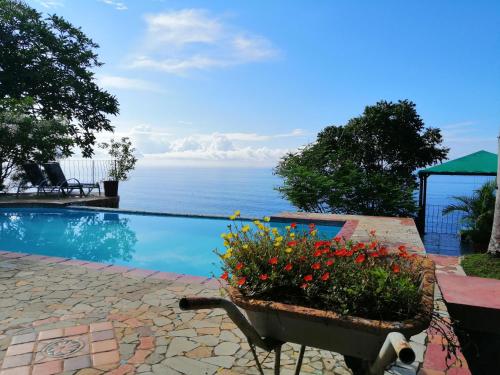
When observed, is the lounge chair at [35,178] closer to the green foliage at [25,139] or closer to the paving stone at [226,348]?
the green foliage at [25,139]

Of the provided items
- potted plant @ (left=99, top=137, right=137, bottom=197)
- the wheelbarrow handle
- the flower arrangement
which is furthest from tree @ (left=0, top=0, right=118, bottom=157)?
the wheelbarrow handle

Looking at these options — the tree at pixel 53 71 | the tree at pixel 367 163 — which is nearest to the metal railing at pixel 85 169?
the tree at pixel 53 71

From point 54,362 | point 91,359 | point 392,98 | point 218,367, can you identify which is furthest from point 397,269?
point 392,98

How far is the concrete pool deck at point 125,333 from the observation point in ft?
8.86

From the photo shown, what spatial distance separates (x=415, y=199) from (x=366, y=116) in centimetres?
355

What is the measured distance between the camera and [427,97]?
43.0 feet

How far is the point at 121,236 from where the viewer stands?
9391 mm

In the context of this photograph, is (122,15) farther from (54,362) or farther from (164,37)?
(54,362)

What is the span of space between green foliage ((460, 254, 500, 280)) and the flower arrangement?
365 centimetres

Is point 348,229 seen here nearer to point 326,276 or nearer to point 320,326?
point 326,276

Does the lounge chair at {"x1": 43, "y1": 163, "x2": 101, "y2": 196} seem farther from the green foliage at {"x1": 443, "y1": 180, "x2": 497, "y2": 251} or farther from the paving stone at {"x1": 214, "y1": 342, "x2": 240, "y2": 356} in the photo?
the paving stone at {"x1": 214, "y1": 342, "x2": 240, "y2": 356}

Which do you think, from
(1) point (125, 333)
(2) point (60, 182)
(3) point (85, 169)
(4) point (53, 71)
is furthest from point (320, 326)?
(3) point (85, 169)

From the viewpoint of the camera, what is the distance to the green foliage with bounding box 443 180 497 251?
27.7ft

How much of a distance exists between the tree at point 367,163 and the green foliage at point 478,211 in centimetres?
136
